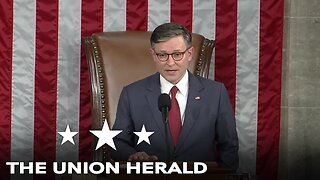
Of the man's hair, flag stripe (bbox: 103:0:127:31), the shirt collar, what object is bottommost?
the shirt collar

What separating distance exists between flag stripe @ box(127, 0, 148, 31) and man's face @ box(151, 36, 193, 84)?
→ 35.0 inches

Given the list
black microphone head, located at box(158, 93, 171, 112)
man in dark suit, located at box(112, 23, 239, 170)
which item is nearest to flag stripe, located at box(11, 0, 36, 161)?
man in dark suit, located at box(112, 23, 239, 170)

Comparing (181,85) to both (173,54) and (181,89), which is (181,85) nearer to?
(181,89)

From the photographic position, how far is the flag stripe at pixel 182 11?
327cm

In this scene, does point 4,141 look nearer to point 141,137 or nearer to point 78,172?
point 141,137

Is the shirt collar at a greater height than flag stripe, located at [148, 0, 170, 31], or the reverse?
flag stripe, located at [148, 0, 170, 31]

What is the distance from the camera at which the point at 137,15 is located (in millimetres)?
3260

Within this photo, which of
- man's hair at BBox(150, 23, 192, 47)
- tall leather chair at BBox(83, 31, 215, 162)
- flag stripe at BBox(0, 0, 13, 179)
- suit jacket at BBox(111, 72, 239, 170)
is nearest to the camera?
man's hair at BBox(150, 23, 192, 47)

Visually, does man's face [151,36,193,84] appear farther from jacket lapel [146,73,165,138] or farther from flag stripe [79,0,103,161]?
flag stripe [79,0,103,161]

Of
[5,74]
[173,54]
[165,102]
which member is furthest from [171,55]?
[5,74]

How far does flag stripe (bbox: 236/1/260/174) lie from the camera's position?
3277 millimetres

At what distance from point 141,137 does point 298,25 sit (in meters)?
1.28

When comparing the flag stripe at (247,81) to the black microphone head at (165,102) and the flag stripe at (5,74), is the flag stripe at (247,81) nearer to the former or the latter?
the flag stripe at (5,74)

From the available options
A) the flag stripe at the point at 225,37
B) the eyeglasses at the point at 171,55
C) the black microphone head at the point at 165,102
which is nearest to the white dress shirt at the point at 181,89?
the eyeglasses at the point at 171,55
